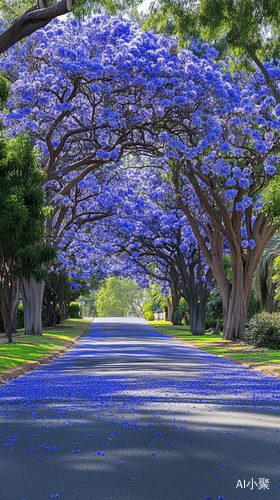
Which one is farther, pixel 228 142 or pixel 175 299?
pixel 175 299

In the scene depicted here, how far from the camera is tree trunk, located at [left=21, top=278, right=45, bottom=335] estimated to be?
2869 cm

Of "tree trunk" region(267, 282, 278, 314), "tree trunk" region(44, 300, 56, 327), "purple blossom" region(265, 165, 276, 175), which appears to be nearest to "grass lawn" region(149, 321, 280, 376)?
"purple blossom" region(265, 165, 276, 175)

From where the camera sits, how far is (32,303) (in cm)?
2872

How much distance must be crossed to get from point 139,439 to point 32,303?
75.7 feet

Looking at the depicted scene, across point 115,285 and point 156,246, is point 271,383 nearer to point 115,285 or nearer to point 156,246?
point 156,246

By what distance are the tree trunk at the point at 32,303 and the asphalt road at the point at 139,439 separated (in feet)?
55.7

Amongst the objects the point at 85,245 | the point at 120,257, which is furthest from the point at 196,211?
the point at 120,257

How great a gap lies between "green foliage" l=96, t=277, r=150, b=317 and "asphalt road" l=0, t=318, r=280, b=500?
88795 mm

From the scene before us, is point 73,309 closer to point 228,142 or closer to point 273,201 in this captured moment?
point 228,142

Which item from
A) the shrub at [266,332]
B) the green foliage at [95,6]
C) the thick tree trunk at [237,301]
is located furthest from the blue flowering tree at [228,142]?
the green foliage at [95,6]

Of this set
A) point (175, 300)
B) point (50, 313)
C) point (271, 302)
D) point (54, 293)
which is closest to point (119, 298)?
point (175, 300)

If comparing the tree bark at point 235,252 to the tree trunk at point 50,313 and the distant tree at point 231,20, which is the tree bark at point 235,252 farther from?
the tree trunk at point 50,313

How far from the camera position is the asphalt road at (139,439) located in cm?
458

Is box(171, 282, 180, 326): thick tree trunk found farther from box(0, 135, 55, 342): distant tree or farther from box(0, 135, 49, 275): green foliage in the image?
box(0, 135, 49, 275): green foliage
